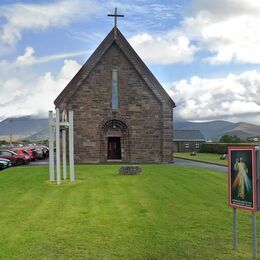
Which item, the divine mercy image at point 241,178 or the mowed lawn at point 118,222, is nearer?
the divine mercy image at point 241,178

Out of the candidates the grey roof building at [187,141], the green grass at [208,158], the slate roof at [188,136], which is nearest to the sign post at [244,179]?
the green grass at [208,158]

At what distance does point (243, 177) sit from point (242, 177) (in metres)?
0.03

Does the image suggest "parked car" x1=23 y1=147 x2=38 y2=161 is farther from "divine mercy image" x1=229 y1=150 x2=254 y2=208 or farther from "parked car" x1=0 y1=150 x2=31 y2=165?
"divine mercy image" x1=229 y1=150 x2=254 y2=208

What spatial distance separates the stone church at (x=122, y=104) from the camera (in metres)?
38.9

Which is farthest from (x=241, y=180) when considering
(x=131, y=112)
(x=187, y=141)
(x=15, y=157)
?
(x=187, y=141)

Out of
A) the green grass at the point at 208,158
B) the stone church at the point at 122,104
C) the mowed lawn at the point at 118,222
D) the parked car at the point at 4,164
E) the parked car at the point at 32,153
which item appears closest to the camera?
the mowed lawn at the point at 118,222

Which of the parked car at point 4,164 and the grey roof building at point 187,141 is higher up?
the grey roof building at point 187,141

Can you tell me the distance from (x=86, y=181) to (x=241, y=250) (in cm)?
1303

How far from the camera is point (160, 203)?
15.1 meters

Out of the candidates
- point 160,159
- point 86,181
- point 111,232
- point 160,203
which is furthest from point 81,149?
point 111,232

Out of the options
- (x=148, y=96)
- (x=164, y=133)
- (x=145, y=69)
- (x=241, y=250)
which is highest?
(x=145, y=69)

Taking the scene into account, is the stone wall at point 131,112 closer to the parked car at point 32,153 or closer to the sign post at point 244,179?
the parked car at point 32,153

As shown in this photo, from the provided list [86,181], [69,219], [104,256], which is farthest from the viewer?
[86,181]

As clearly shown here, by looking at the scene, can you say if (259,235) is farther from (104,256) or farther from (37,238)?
(37,238)
